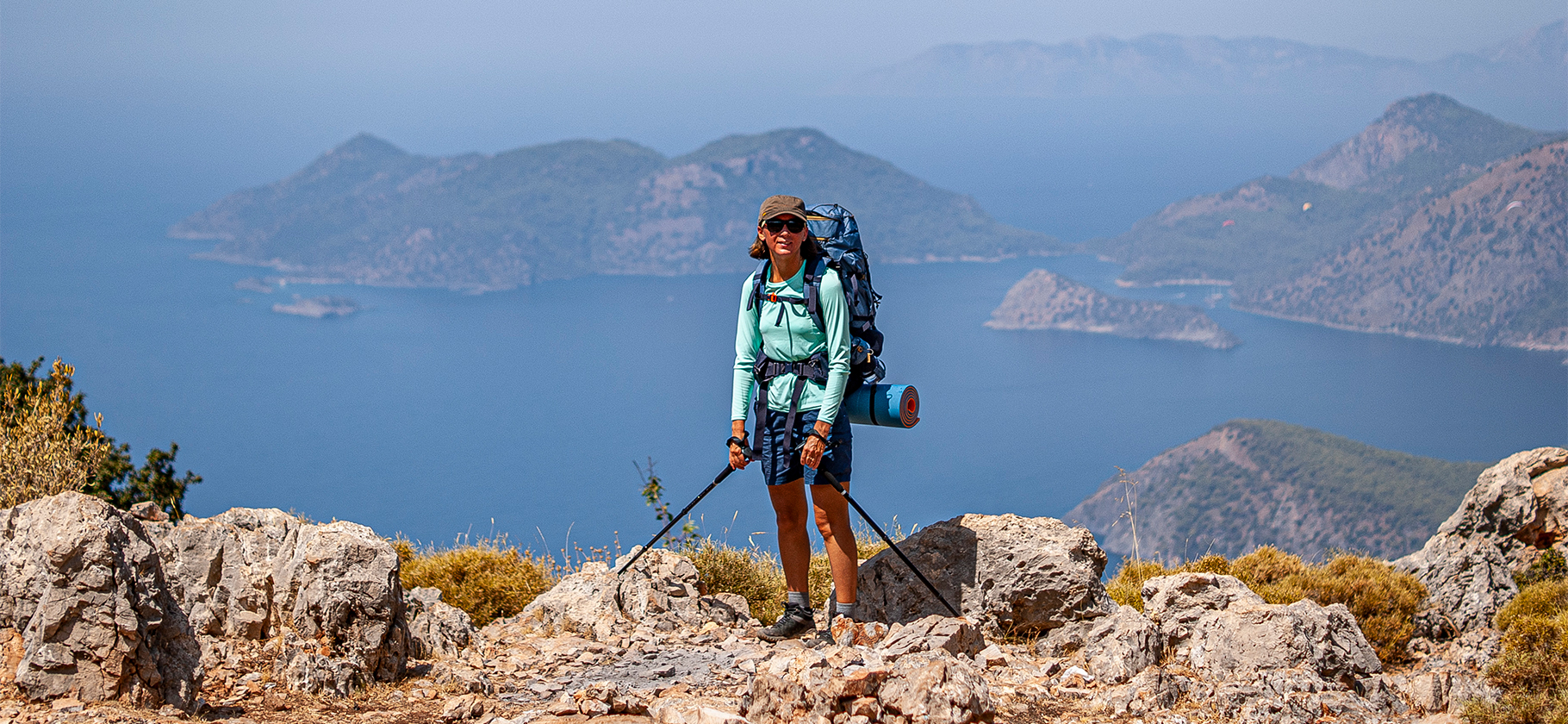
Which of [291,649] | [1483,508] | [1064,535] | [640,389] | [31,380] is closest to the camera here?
[291,649]

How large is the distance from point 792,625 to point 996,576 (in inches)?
51.5

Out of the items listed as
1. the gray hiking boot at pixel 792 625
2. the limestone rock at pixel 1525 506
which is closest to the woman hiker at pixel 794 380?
the gray hiking boot at pixel 792 625

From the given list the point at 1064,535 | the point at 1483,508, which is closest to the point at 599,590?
the point at 1064,535

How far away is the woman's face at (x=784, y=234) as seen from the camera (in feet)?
20.0

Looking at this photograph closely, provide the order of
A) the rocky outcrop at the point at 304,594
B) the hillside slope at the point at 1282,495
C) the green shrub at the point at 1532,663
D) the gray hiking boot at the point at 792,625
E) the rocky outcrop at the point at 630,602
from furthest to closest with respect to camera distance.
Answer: the hillside slope at the point at 1282,495 < the rocky outcrop at the point at 630,602 < the gray hiking boot at the point at 792,625 < the green shrub at the point at 1532,663 < the rocky outcrop at the point at 304,594

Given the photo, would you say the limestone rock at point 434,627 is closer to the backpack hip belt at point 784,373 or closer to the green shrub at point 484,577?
the green shrub at point 484,577

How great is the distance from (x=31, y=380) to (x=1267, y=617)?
505 inches

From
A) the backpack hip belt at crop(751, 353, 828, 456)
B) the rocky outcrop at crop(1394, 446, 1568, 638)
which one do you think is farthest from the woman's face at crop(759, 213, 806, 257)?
the rocky outcrop at crop(1394, 446, 1568, 638)

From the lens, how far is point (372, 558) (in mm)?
6129

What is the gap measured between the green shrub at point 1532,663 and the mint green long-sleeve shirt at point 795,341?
4.09m

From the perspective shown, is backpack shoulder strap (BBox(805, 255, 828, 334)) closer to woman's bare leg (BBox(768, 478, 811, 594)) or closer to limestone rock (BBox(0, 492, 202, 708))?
woman's bare leg (BBox(768, 478, 811, 594))

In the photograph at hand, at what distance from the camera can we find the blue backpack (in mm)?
6195

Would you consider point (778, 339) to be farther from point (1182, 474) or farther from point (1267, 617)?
point (1182, 474)

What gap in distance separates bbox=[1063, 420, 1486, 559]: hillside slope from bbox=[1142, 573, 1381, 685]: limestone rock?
370 feet
